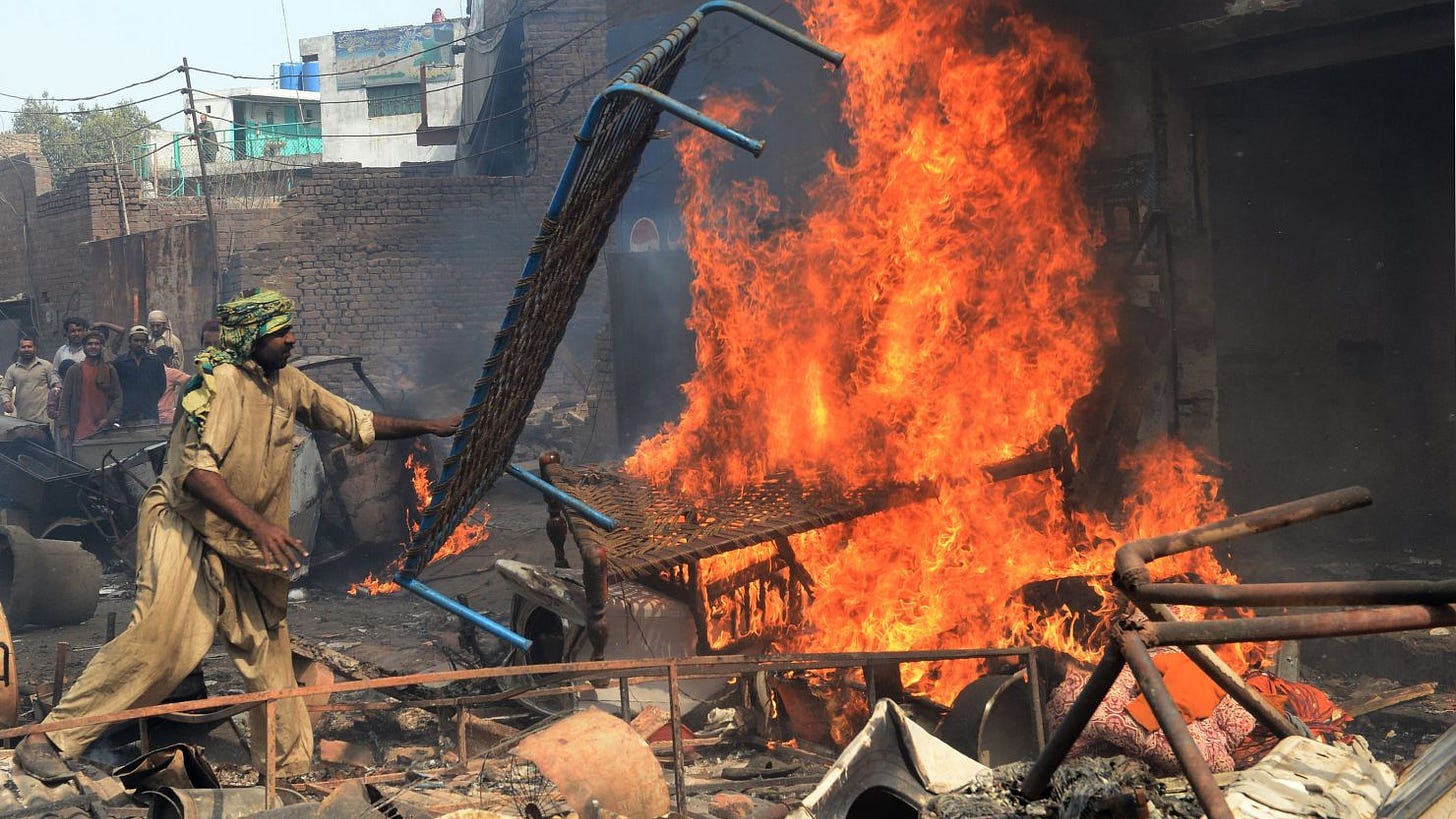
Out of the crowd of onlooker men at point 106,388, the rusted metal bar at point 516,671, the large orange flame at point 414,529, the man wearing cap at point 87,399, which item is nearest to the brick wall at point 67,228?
the crowd of onlooker men at point 106,388

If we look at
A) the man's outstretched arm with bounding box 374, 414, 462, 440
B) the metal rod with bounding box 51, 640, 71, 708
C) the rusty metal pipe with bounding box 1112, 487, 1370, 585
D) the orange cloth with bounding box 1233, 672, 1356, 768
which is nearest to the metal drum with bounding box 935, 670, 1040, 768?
the orange cloth with bounding box 1233, 672, 1356, 768

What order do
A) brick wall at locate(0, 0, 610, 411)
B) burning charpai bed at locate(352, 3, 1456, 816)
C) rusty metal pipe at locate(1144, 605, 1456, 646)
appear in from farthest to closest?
brick wall at locate(0, 0, 610, 411) < burning charpai bed at locate(352, 3, 1456, 816) < rusty metal pipe at locate(1144, 605, 1456, 646)

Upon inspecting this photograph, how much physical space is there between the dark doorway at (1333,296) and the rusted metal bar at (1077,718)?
7487mm

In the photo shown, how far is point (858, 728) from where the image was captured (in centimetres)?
551

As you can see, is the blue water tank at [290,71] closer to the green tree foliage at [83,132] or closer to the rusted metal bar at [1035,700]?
the green tree foliage at [83,132]

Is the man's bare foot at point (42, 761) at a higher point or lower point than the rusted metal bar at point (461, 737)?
higher

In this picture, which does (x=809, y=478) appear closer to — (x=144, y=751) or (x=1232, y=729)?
(x=1232, y=729)

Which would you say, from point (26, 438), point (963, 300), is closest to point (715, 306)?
point (963, 300)

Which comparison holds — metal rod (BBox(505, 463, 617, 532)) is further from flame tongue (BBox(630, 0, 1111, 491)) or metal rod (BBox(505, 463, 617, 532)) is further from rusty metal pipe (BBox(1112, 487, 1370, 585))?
rusty metal pipe (BBox(1112, 487, 1370, 585))

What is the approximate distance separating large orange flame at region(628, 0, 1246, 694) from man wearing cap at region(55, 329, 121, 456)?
690cm

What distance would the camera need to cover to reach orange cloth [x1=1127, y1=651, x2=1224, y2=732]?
4.52 m

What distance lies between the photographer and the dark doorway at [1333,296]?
29.6ft

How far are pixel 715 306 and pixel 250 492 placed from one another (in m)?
6.45

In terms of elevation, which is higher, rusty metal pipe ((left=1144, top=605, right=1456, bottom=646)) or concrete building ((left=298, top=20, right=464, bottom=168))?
concrete building ((left=298, top=20, right=464, bottom=168))
